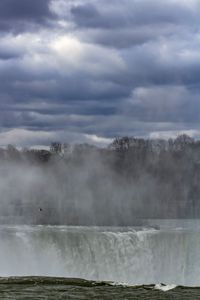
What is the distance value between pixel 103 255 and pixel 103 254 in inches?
2.6

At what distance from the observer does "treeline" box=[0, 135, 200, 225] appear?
198 ft

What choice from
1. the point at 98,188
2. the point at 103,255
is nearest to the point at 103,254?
the point at 103,255

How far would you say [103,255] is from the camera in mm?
42906

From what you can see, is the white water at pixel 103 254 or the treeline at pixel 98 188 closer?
the white water at pixel 103 254

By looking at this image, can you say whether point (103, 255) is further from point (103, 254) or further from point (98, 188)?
point (98, 188)

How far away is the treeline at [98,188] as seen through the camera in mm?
60344

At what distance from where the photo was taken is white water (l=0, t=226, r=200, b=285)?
41438mm

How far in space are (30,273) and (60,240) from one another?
10.1ft

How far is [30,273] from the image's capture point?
40812mm

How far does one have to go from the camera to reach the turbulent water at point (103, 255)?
41406 mm

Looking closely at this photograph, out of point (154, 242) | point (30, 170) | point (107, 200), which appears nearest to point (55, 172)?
point (30, 170)

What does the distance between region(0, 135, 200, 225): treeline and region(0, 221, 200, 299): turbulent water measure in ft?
36.0

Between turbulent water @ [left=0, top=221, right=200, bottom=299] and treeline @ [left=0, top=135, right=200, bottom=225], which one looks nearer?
turbulent water @ [left=0, top=221, right=200, bottom=299]

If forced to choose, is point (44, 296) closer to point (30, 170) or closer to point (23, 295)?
point (23, 295)
